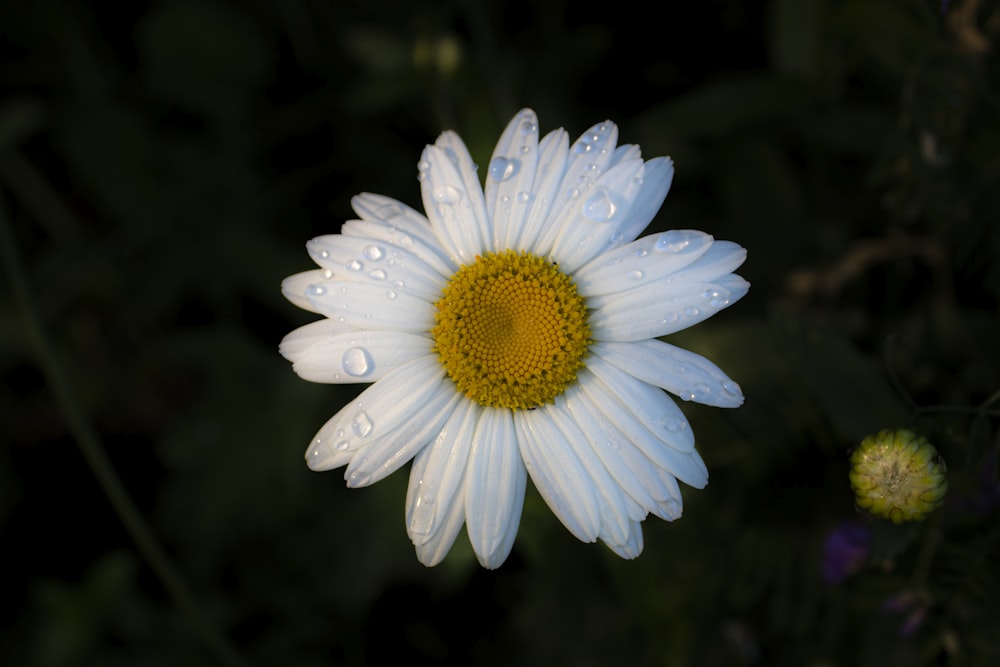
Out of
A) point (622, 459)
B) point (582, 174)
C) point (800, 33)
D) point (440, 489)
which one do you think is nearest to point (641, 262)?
point (582, 174)

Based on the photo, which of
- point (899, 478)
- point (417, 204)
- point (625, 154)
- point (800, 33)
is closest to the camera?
point (899, 478)

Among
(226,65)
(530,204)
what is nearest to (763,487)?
(530,204)

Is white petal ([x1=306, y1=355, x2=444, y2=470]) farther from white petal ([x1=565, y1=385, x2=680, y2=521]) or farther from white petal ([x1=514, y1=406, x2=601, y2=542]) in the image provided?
white petal ([x1=565, y1=385, x2=680, y2=521])

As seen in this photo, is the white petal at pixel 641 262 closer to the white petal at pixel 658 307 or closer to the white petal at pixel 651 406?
the white petal at pixel 658 307

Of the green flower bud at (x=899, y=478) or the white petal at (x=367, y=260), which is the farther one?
the white petal at (x=367, y=260)

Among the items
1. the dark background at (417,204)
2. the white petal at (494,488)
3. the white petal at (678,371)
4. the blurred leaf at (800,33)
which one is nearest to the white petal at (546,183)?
the white petal at (678,371)

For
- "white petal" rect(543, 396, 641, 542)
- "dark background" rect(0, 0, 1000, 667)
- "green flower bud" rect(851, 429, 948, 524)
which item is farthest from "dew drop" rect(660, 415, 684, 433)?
"dark background" rect(0, 0, 1000, 667)

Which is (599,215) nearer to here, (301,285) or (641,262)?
(641,262)
